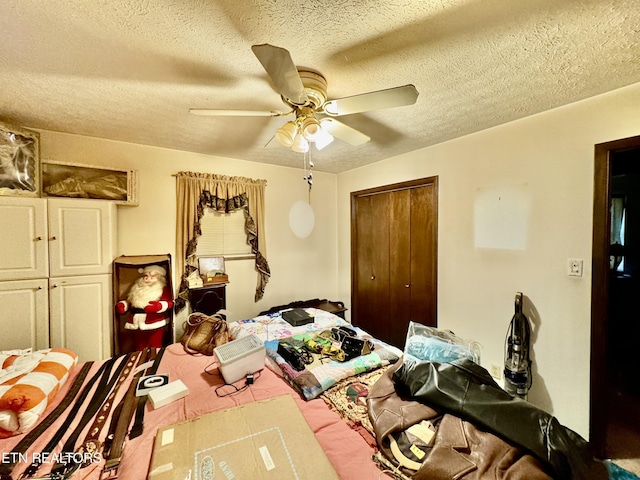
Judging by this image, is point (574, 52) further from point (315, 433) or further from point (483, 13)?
point (315, 433)

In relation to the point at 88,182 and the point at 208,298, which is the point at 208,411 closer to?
the point at 208,298

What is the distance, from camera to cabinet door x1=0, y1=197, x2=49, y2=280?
1.93m

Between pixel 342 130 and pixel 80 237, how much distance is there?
2.40m

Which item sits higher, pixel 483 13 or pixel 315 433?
pixel 483 13

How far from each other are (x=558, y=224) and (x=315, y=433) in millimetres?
2147

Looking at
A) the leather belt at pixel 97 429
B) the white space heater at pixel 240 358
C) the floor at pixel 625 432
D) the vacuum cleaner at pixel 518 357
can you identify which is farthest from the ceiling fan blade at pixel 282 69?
the floor at pixel 625 432

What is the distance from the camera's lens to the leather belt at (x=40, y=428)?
950 mm

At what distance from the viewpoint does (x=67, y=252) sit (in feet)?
7.05

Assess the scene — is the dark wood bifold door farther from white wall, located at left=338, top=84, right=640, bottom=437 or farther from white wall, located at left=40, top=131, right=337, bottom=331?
white wall, located at left=40, top=131, right=337, bottom=331

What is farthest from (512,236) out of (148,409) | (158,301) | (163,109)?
(158,301)

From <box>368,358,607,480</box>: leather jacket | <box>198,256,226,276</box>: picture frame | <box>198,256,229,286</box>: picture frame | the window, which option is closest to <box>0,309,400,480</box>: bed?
<box>368,358,607,480</box>: leather jacket

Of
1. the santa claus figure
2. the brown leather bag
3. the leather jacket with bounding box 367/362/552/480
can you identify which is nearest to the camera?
the leather jacket with bounding box 367/362/552/480

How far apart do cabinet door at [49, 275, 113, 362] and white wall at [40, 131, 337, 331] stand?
46 centimetres

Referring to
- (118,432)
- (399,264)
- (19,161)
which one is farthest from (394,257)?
(19,161)
